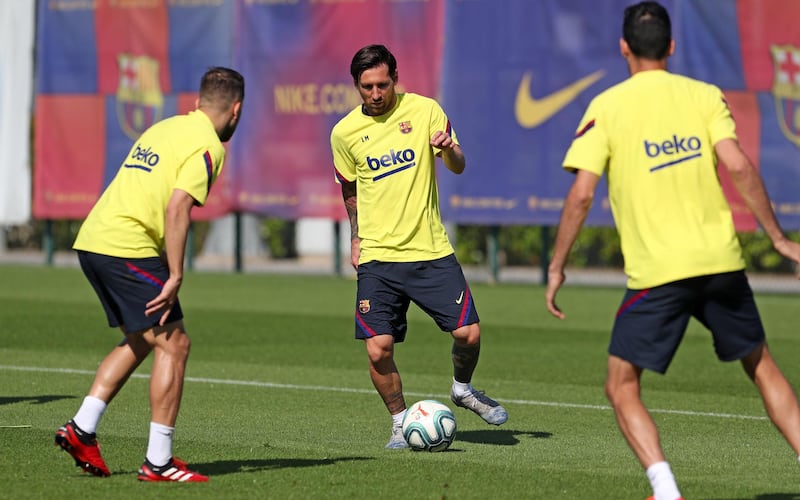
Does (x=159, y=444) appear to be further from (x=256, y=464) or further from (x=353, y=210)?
(x=353, y=210)

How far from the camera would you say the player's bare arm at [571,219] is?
648cm

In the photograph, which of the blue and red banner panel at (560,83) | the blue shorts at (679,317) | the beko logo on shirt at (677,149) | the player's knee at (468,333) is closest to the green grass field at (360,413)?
the player's knee at (468,333)

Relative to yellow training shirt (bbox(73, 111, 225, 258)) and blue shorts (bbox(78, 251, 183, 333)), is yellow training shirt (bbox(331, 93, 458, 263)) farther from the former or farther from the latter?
blue shorts (bbox(78, 251, 183, 333))

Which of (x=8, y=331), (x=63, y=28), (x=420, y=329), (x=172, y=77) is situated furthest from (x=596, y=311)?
(x=63, y=28)

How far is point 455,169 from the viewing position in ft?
29.3

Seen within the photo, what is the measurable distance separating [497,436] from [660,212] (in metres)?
3.43

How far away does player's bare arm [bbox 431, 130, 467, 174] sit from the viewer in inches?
340

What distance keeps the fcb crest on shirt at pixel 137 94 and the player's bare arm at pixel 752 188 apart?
19.4 meters

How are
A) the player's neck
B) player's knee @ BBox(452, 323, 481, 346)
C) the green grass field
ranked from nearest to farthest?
the player's neck, the green grass field, player's knee @ BBox(452, 323, 481, 346)

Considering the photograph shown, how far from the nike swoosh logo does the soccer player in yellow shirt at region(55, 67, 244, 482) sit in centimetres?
1407

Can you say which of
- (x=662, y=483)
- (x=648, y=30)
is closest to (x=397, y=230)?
(x=648, y=30)

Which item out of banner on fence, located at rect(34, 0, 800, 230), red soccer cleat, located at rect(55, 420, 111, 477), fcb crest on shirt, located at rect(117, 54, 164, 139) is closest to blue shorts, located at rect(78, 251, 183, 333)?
red soccer cleat, located at rect(55, 420, 111, 477)

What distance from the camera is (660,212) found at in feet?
21.1

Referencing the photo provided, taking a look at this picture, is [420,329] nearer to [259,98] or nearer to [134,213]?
[259,98]
